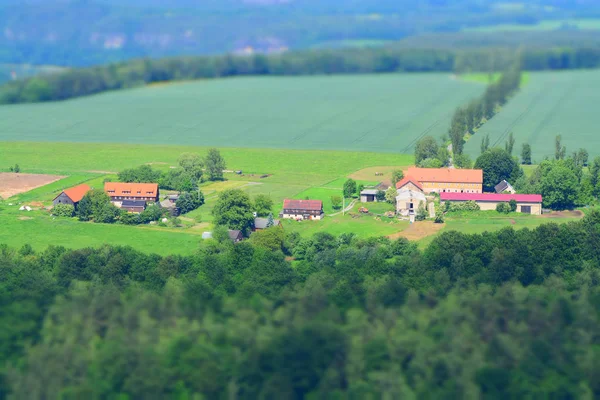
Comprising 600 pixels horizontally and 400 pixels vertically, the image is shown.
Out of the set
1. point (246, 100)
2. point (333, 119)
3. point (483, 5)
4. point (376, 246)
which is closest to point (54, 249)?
point (376, 246)

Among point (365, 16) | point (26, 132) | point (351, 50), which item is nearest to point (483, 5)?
point (365, 16)

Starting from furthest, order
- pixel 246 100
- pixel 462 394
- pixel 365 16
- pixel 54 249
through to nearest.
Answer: pixel 365 16 < pixel 246 100 < pixel 54 249 < pixel 462 394

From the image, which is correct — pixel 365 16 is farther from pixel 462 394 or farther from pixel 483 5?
pixel 462 394

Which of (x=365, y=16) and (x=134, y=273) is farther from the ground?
(x=365, y=16)

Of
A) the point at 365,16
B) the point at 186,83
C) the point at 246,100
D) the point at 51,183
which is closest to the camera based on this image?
the point at 51,183

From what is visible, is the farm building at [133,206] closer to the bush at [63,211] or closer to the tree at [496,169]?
the bush at [63,211]

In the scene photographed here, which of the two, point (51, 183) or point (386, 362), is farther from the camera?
point (51, 183)

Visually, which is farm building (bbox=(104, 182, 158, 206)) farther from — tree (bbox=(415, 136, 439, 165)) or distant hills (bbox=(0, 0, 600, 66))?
distant hills (bbox=(0, 0, 600, 66))

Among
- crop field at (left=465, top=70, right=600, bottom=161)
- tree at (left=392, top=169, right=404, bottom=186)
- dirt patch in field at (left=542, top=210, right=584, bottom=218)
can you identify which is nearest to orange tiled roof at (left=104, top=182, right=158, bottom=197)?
tree at (left=392, top=169, right=404, bottom=186)

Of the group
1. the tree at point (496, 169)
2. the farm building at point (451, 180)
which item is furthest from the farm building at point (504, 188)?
the farm building at point (451, 180)
